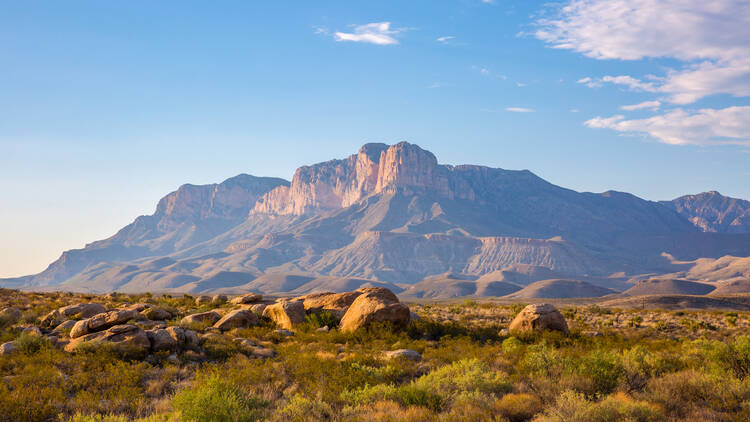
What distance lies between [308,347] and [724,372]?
1500cm

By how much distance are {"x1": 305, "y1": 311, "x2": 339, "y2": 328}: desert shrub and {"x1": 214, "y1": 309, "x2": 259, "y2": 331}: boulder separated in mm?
3059

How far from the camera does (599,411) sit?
421 inches

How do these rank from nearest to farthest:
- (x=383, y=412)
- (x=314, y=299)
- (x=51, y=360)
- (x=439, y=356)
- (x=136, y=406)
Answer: (x=383, y=412), (x=136, y=406), (x=51, y=360), (x=439, y=356), (x=314, y=299)

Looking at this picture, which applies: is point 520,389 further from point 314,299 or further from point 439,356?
point 314,299

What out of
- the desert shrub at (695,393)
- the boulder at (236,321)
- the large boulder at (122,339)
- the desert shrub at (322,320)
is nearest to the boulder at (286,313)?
the desert shrub at (322,320)

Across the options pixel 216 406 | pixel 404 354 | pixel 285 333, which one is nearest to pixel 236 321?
pixel 285 333

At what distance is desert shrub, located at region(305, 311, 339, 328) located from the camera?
83.2 ft

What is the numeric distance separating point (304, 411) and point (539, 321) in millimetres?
16221

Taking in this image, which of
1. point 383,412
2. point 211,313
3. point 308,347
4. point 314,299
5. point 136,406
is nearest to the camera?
point 383,412

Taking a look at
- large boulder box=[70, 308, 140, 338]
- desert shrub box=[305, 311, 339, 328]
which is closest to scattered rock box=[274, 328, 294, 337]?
desert shrub box=[305, 311, 339, 328]

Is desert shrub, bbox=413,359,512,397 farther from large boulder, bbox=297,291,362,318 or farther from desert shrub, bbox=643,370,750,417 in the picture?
large boulder, bbox=297,291,362,318

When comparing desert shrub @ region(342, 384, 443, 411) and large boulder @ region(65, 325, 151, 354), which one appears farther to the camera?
large boulder @ region(65, 325, 151, 354)

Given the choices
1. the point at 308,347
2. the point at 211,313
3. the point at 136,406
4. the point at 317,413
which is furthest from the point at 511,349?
the point at 211,313

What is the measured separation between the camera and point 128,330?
19.1 metres
